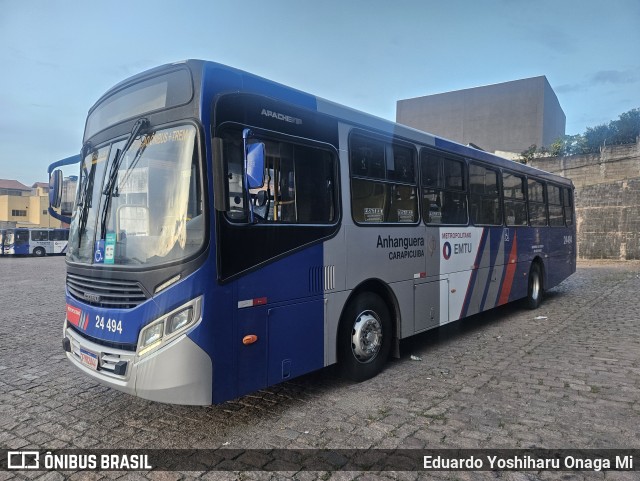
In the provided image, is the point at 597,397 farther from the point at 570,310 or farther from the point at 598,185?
the point at 598,185

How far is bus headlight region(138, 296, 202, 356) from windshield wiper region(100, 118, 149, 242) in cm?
112

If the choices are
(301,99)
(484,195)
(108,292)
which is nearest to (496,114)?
(484,195)

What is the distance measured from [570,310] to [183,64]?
981 centimetres

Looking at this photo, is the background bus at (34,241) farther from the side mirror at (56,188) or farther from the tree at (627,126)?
the tree at (627,126)

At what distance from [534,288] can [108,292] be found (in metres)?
9.37

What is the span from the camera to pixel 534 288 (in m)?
10.5

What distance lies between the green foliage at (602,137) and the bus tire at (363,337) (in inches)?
1451

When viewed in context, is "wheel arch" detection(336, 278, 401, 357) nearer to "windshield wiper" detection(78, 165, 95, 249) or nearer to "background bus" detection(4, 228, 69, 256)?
"windshield wiper" detection(78, 165, 95, 249)

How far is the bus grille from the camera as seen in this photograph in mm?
3818

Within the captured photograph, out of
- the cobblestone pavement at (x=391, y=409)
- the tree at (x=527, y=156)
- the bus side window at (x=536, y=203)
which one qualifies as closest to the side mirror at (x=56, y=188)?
the cobblestone pavement at (x=391, y=409)

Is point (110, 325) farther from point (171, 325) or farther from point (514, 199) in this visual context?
point (514, 199)

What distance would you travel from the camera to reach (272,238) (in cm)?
423

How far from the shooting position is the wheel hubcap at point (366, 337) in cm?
523

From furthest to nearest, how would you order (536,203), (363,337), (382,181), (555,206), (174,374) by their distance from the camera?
1. (555,206)
2. (536,203)
3. (382,181)
4. (363,337)
5. (174,374)
